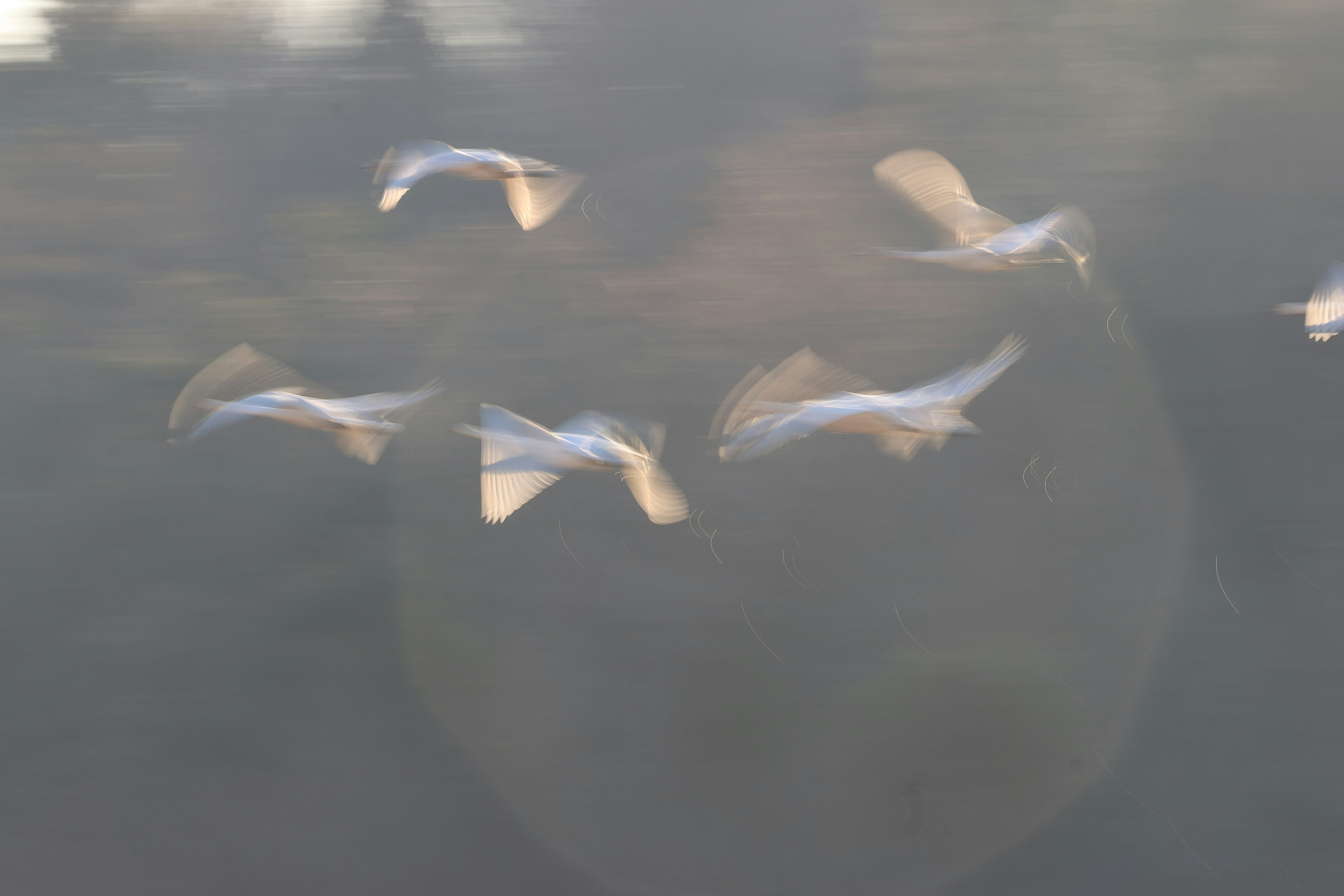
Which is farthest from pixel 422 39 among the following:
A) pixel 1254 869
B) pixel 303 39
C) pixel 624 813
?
pixel 1254 869

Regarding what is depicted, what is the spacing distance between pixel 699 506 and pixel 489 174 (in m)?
0.75

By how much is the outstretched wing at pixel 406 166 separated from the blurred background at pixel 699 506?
0.04 metres

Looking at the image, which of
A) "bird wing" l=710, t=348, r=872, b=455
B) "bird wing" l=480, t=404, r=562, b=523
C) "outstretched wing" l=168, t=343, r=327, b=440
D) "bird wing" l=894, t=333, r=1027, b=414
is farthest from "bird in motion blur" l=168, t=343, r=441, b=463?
"bird wing" l=894, t=333, r=1027, b=414

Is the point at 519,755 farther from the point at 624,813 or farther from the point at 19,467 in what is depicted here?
the point at 19,467

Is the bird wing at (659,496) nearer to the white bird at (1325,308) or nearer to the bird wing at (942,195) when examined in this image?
the bird wing at (942,195)

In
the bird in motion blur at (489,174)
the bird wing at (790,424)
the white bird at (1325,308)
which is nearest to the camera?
the bird wing at (790,424)

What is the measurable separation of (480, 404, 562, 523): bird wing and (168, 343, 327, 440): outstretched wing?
1.69 feet

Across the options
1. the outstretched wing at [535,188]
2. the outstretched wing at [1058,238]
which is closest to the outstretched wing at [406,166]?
the outstretched wing at [535,188]

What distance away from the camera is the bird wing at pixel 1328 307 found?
156 cm

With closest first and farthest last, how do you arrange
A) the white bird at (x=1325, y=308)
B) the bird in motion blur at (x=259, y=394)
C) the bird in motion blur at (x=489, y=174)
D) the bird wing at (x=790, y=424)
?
the bird wing at (x=790, y=424)
the bird in motion blur at (x=489, y=174)
the bird in motion blur at (x=259, y=394)
the white bird at (x=1325, y=308)

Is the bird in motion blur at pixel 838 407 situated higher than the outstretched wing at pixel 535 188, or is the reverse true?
the outstretched wing at pixel 535 188

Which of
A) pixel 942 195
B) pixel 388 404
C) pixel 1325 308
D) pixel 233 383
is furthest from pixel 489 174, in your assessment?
pixel 1325 308

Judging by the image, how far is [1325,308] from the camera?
1.56 metres

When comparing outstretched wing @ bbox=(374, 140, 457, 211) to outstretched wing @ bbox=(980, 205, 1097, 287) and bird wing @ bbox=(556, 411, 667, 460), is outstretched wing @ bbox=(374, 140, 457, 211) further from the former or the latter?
outstretched wing @ bbox=(980, 205, 1097, 287)
